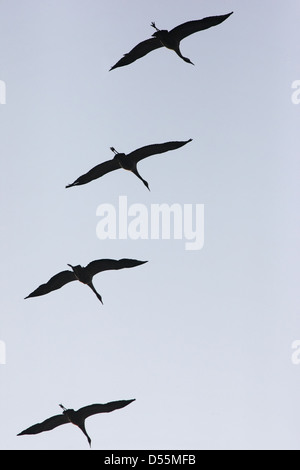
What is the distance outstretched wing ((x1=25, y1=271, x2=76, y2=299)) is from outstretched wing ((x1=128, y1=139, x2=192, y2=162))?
0.31 metres

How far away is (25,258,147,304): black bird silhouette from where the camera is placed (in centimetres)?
133

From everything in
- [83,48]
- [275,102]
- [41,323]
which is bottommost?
[41,323]

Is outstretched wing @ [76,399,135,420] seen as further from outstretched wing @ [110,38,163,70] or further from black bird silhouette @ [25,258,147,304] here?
outstretched wing @ [110,38,163,70]

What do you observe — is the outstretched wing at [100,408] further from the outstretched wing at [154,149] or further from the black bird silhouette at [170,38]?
the black bird silhouette at [170,38]

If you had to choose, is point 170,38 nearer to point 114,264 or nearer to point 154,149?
point 154,149

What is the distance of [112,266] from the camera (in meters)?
1.33

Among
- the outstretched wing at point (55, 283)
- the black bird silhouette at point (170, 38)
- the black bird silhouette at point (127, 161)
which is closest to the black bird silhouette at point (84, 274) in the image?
the outstretched wing at point (55, 283)

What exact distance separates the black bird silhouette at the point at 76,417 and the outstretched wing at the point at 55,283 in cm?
26

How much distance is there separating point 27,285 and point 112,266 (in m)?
0.20

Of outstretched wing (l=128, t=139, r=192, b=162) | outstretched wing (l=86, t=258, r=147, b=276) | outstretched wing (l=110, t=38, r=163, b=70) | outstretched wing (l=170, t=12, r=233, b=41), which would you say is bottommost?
outstretched wing (l=86, t=258, r=147, b=276)

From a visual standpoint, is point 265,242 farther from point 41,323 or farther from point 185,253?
point 41,323

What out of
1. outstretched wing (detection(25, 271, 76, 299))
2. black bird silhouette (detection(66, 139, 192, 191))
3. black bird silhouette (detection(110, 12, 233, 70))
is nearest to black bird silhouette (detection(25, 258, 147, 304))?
outstretched wing (detection(25, 271, 76, 299))
